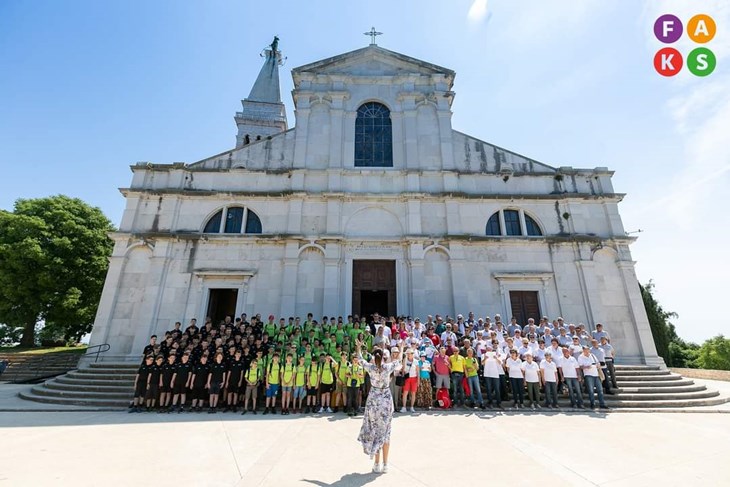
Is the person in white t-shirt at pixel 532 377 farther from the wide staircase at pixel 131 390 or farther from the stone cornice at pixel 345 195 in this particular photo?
the stone cornice at pixel 345 195

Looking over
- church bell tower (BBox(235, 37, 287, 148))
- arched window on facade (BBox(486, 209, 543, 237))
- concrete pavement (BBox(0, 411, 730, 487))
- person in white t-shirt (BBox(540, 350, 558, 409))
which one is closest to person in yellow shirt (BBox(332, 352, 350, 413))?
concrete pavement (BBox(0, 411, 730, 487))

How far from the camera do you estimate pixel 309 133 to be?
18.4 m

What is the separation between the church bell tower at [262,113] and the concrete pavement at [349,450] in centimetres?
2458

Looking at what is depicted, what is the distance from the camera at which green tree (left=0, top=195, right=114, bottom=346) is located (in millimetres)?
22781

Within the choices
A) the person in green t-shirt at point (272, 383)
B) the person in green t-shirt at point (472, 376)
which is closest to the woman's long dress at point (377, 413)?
the person in green t-shirt at point (272, 383)

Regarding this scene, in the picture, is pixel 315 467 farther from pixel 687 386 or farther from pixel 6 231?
pixel 6 231

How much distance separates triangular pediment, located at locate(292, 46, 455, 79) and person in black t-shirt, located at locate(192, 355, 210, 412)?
1686 cm

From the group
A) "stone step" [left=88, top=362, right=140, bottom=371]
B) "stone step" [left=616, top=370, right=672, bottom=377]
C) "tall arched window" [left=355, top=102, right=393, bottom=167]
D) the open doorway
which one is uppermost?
"tall arched window" [left=355, top=102, right=393, bottom=167]

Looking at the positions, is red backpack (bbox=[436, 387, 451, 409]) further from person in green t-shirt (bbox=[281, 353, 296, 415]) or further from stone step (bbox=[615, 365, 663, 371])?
stone step (bbox=[615, 365, 663, 371])

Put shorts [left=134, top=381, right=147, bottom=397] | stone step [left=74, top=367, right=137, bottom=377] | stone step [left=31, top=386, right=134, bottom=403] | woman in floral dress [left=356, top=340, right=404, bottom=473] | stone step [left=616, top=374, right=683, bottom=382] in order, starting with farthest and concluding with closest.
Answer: stone step [left=74, top=367, right=137, bottom=377]
stone step [left=616, top=374, right=683, bottom=382]
stone step [left=31, top=386, right=134, bottom=403]
shorts [left=134, top=381, right=147, bottom=397]
woman in floral dress [left=356, top=340, right=404, bottom=473]

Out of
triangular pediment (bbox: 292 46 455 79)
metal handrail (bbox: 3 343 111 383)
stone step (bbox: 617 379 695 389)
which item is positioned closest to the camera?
stone step (bbox: 617 379 695 389)

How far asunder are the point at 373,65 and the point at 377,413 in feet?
66.4

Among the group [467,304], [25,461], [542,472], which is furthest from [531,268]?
[25,461]

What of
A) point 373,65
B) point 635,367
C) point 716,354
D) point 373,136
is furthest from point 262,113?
point 716,354
